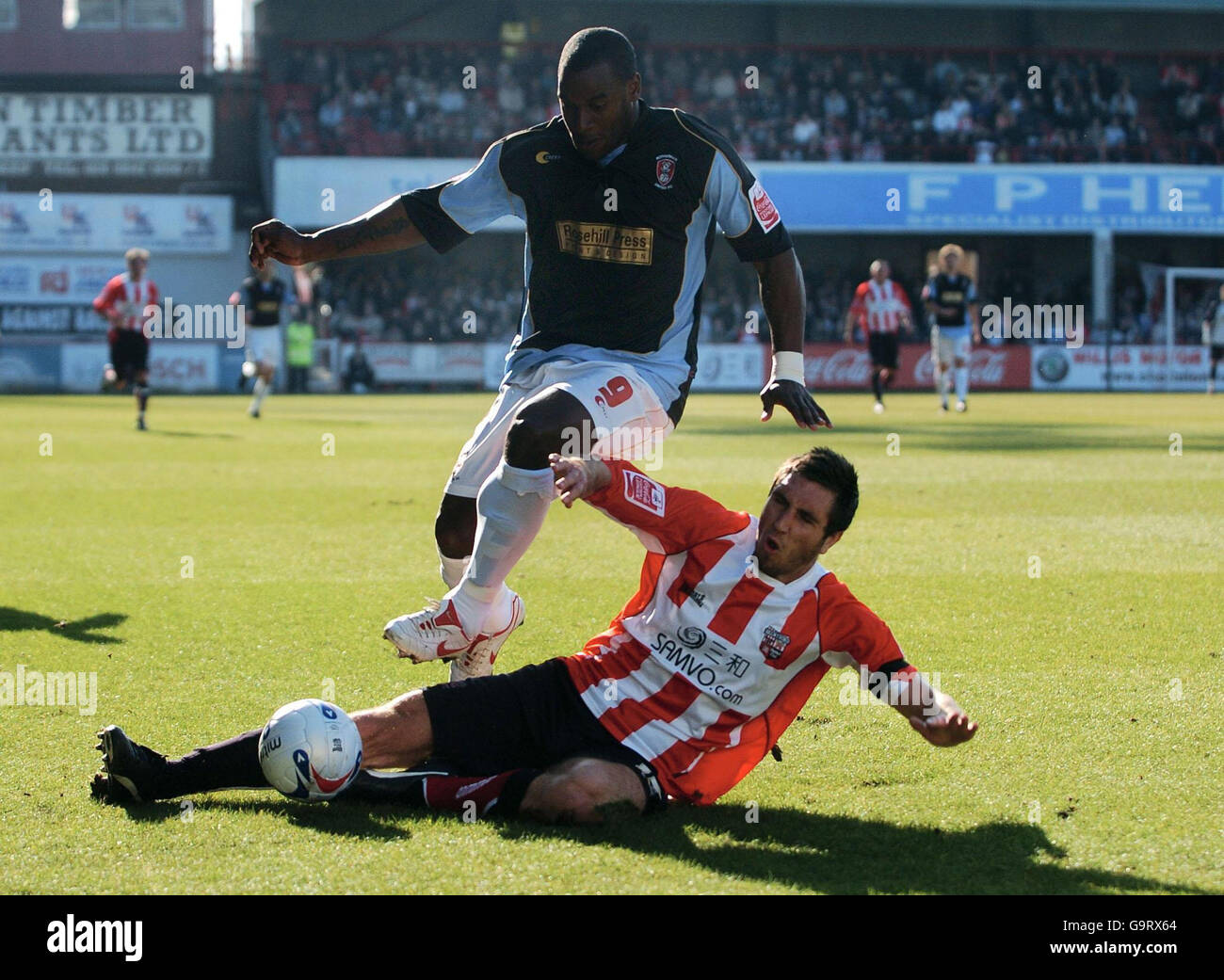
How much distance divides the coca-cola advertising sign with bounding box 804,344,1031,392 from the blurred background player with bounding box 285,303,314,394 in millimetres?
11178

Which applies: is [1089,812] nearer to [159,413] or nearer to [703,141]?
[703,141]

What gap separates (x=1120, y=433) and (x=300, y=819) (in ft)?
52.2

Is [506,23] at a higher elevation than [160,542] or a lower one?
higher

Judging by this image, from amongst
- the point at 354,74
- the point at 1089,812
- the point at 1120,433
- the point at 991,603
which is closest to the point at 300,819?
the point at 1089,812

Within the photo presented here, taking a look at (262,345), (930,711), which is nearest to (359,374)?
(262,345)

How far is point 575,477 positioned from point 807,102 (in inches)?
1411

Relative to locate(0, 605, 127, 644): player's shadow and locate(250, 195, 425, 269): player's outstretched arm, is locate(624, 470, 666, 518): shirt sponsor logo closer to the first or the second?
locate(250, 195, 425, 269): player's outstretched arm

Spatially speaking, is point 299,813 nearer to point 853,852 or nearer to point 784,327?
point 853,852

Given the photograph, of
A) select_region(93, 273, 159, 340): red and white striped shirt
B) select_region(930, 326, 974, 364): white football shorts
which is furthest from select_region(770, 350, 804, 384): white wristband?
select_region(930, 326, 974, 364): white football shorts

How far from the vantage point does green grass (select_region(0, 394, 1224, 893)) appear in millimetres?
3520

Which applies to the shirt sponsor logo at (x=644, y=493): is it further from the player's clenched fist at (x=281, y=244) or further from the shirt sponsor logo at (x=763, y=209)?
the player's clenched fist at (x=281, y=244)

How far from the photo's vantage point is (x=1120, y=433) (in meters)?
18.1

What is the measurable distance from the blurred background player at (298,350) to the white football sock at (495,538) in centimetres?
2846

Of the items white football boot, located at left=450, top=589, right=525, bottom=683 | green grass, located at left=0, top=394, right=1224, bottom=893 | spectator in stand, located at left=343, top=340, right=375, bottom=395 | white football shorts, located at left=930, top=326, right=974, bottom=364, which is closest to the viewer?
green grass, located at left=0, top=394, right=1224, bottom=893
